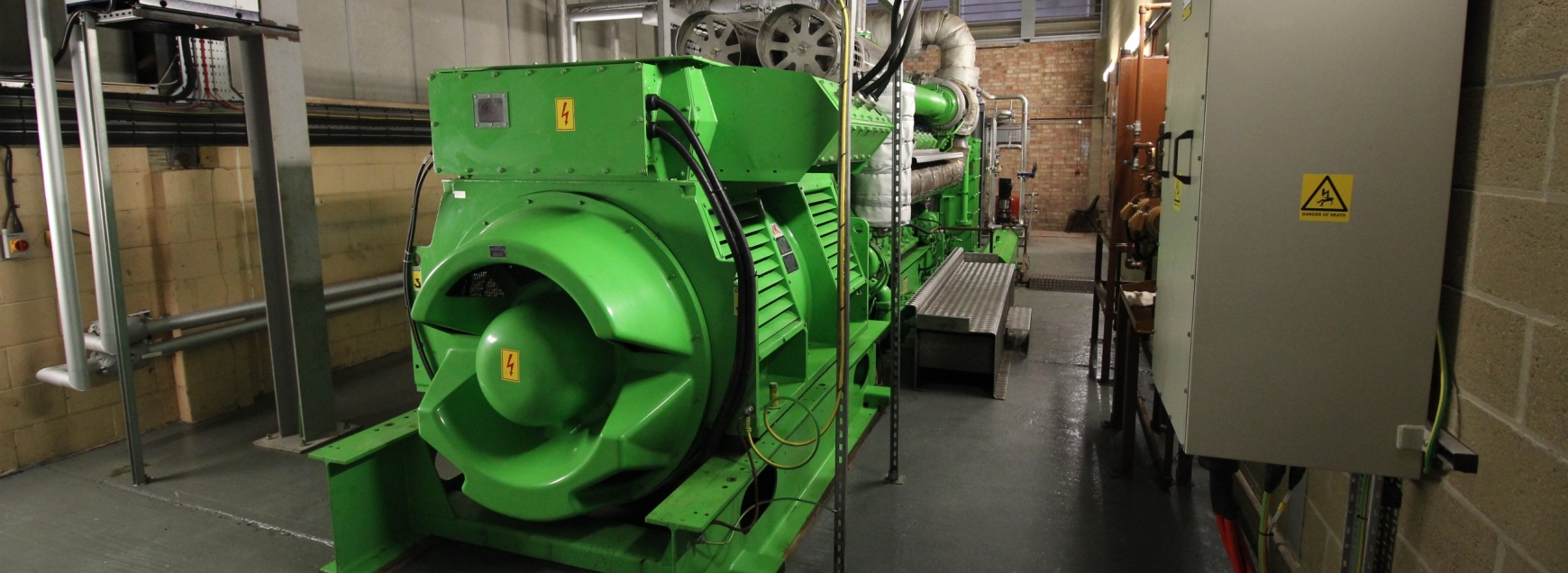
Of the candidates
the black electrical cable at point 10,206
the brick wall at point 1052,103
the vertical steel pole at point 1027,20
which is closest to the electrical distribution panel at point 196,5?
the black electrical cable at point 10,206

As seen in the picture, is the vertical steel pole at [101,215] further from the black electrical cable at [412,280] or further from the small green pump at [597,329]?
the small green pump at [597,329]

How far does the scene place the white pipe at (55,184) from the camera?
309 cm

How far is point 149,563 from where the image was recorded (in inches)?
111

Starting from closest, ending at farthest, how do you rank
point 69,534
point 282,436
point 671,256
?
point 671,256
point 69,534
point 282,436

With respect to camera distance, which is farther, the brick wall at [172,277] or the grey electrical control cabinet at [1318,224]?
the brick wall at [172,277]

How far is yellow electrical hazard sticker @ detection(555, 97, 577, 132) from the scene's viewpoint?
2.52 metres

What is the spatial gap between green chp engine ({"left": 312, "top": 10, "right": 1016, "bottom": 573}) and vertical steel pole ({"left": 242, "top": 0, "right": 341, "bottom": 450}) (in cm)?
135

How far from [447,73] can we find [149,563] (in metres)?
1.94

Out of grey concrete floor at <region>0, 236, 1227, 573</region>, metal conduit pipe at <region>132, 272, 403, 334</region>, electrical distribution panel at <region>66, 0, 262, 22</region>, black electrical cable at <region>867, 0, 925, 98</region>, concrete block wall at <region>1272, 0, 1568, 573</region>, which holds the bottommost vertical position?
grey concrete floor at <region>0, 236, 1227, 573</region>

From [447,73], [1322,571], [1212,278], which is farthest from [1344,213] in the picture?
[447,73]

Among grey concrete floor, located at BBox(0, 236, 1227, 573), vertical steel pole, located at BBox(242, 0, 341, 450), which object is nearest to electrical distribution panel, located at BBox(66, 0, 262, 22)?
vertical steel pole, located at BBox(242, 0, 341, 450)

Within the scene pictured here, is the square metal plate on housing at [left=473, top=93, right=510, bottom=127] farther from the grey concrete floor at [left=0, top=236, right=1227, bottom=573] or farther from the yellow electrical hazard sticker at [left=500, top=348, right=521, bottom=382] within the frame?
the grey concrete floor at [left=0, top=236, right=1227, bottom=573]

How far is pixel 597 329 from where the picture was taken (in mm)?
2221

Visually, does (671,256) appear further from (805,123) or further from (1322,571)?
(1322,571)
